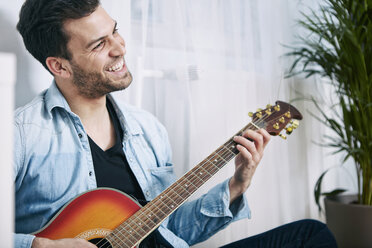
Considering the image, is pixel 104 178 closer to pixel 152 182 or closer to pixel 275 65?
pixel 152 182

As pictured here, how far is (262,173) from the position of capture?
169 cm

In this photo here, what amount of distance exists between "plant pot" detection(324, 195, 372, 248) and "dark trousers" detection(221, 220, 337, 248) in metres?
0.51

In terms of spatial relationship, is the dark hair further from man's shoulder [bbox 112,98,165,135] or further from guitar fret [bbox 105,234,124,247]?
guitar fret [bbox 105,234,124,247]

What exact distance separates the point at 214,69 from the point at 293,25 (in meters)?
0.59

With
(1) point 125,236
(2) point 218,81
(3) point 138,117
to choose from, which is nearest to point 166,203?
(1) point 125,236

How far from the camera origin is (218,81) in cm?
154

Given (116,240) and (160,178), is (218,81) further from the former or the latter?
(116,240)

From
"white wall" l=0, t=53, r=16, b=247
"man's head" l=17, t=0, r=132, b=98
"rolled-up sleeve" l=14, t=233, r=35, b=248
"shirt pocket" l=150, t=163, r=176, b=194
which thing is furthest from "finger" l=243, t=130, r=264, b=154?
"white wall" l=0, t=53, r=16, b=247

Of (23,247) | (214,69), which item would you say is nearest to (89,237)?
(23,247)

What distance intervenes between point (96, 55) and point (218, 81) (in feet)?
2.09

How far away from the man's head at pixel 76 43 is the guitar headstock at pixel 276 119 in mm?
430

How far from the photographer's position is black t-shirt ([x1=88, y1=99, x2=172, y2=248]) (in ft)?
3.40

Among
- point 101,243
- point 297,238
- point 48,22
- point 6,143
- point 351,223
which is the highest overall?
point 48,22

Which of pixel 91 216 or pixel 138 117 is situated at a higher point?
pixel 138 117
